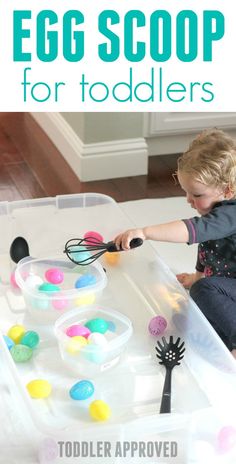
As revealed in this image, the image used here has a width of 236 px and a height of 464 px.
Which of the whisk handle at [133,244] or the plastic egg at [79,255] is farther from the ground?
the whisk handle at [133,244]

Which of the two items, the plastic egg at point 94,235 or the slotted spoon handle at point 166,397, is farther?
the plastic egg at point 94,235

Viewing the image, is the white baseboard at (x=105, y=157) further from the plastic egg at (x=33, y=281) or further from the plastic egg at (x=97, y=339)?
the plastic egg at (x=97, y=339)

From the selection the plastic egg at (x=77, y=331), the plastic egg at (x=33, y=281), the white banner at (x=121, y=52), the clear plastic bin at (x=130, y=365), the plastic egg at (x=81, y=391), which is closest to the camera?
the clear plastic bin at (x=130, y=365)

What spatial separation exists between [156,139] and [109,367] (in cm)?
120

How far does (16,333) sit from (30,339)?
0.13 ft

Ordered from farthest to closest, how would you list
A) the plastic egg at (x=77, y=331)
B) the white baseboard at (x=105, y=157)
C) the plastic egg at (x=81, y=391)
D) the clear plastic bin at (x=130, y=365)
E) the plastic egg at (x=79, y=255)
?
the white baseboard at (x=105, y=157) → the plastic egg at (x=79, y=255) → the plastic egg at (x=77, y=331) → the plastic egg at (x=81, y=391) → the clear plastic bin at (x=130, y=365)

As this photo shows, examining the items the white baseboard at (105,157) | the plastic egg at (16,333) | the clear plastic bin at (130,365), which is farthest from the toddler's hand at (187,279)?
the white baseboard at (105,157)

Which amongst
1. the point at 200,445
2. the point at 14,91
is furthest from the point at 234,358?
the point at 14,91

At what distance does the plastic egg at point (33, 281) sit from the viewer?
5.83ft

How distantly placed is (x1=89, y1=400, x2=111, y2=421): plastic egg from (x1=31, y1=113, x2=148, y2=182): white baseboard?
3.78ft

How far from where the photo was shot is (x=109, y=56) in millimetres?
2486

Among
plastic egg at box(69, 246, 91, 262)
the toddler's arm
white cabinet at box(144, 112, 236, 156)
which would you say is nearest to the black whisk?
plastic egg at box(69, 246, 91, 262)

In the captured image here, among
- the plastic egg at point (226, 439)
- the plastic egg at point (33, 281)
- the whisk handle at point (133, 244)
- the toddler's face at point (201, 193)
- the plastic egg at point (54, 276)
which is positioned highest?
the toddler's face at point (201, 193)

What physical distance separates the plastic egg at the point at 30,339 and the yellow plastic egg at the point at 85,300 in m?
0.12
